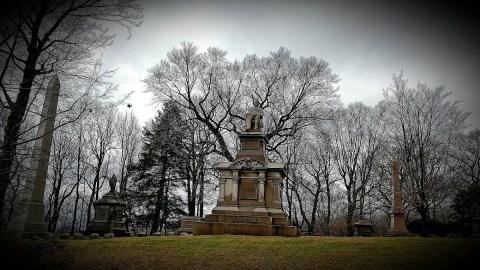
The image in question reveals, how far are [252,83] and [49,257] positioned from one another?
20.5 meters

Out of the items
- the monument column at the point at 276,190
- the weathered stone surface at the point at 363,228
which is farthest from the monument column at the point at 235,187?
the weathered stone surface at the point at 363,228

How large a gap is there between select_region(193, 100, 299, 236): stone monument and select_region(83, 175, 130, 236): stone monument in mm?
7497

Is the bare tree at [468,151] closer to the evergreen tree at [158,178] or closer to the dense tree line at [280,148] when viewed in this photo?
the dense tree line at [280,148]

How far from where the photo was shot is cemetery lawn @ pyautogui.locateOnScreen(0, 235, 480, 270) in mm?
8664

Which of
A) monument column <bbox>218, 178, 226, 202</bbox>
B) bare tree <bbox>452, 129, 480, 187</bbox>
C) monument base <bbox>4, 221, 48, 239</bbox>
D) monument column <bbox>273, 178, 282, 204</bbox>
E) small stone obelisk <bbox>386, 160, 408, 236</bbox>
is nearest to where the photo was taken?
monument base <bbox>4, 221, 48, 239</bbox>

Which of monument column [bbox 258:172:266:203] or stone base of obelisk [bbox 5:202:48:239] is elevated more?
monument column [bbox 258:172:266:203]

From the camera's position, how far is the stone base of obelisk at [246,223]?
1625 centimetres

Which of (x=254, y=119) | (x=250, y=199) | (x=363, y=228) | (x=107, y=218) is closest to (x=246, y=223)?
(x=250, y=199)

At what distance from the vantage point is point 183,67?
26.3 metres

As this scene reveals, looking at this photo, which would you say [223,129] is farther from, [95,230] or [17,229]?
[17,229]

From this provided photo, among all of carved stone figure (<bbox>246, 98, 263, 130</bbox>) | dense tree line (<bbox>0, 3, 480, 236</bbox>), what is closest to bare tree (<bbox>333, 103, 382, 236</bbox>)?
dense tree line (<bbox>0, 3, 480, 236</bbox>)

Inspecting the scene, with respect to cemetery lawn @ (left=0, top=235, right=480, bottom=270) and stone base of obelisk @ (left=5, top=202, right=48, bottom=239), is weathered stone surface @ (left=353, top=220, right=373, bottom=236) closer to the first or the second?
cemetery lawn @ (left=0, top=235, right=480, bottom=270)

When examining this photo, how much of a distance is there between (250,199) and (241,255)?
25.6 ft

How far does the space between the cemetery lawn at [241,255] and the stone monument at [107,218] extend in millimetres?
9252
